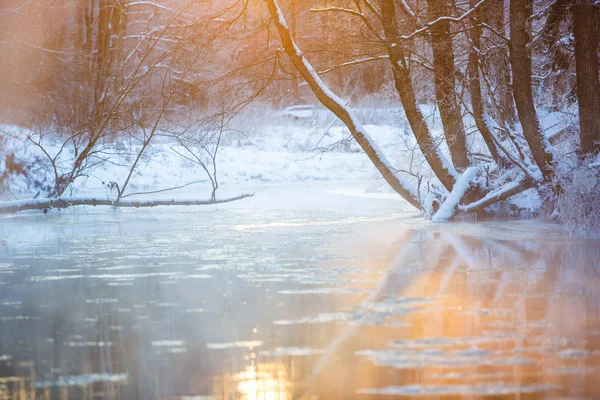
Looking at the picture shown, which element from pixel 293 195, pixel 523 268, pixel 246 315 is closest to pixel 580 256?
pixel 523 268

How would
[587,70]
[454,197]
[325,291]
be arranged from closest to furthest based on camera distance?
1. [325,291]
2. [587,70]
3. [454,197]

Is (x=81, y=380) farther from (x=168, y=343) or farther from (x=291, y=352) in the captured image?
(x=291, y=352)

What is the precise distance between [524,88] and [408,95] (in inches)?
78.7

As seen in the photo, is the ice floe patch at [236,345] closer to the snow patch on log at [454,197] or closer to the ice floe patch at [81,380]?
the ice floe patch at [81,380]

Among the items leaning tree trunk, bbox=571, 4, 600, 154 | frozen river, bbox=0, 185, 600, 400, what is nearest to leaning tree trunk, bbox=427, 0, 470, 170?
leaning tree trunk, bbox=571, 4, 600, 154

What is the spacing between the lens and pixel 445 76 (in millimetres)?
12258

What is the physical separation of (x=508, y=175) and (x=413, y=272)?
5575mm

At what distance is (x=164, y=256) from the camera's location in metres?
8.59

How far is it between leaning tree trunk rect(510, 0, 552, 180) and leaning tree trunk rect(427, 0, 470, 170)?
1.04 m

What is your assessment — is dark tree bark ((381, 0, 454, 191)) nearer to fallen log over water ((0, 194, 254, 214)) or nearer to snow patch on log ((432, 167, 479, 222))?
snow patch on log ((432, 167, 479, 222))

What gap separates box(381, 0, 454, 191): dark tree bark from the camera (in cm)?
1191

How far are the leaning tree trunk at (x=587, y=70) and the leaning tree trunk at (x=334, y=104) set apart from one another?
321cm

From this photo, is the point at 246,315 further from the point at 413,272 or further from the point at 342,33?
the point at 342,33

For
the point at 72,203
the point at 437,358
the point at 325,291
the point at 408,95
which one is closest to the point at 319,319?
the point at 325,291
